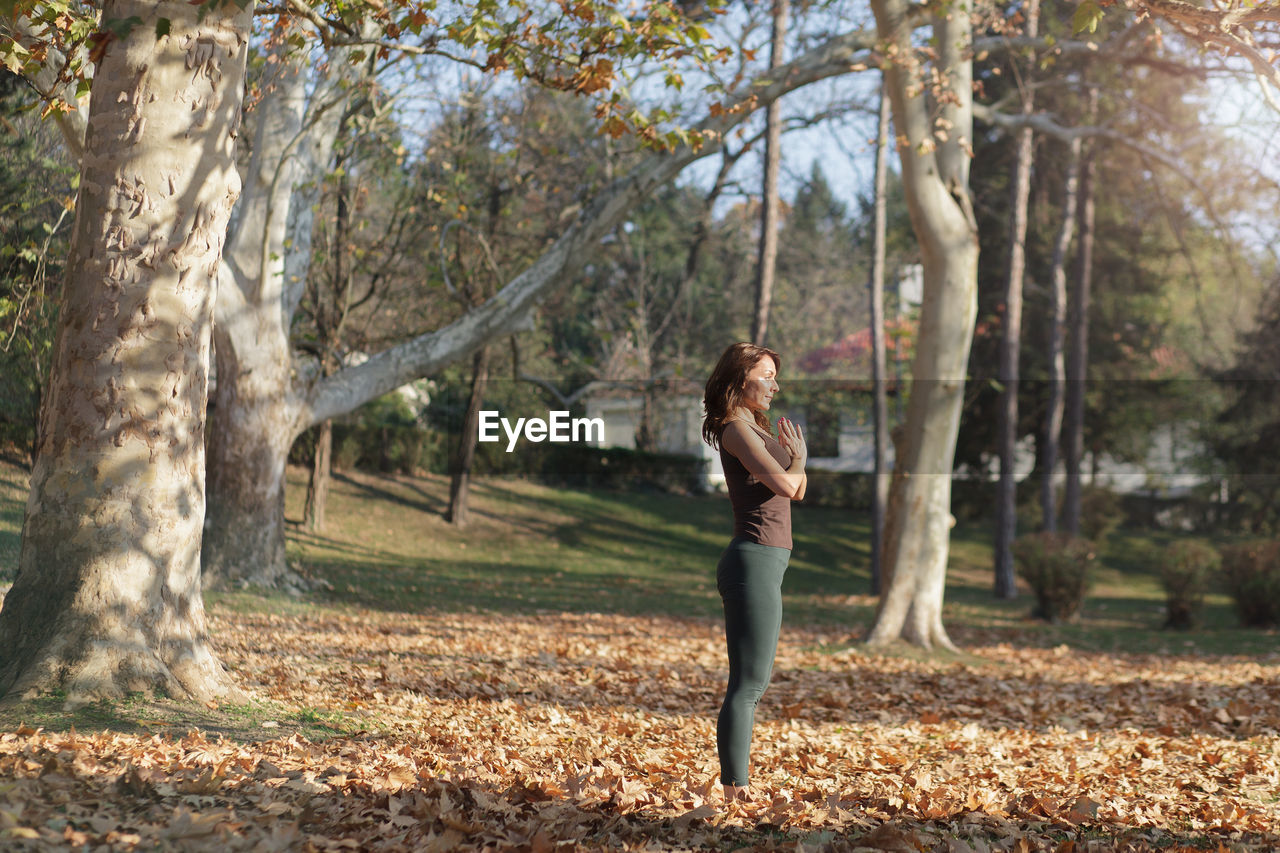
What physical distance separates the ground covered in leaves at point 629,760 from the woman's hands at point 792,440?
1450 mm

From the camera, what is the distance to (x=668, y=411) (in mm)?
28016

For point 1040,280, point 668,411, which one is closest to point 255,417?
point 668,411

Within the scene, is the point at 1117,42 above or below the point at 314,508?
above

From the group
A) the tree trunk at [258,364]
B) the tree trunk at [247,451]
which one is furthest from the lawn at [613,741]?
the tree trunk at [258,364]

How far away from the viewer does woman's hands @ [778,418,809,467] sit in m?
4.07

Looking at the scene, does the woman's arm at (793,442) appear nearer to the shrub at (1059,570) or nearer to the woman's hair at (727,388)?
the woman's hair at (727,388)

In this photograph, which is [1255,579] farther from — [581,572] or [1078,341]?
[581,572]

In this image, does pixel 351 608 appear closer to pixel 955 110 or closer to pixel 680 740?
pixel 680 740

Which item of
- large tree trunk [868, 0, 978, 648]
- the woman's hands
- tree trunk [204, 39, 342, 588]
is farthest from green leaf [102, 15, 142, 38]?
large tree trunk [868, 0, 978, 648]

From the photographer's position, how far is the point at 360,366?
457 inches

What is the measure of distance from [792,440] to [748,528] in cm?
41

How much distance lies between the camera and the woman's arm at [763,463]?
398 cm

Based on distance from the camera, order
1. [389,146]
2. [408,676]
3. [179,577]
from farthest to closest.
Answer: [389,146]
[408,676]
[179,577]

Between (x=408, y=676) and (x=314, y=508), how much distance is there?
12.4m
